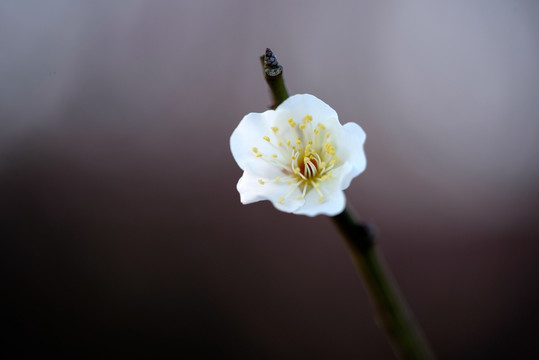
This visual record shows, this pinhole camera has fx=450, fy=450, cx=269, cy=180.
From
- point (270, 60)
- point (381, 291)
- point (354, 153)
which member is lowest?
point (381, 291)

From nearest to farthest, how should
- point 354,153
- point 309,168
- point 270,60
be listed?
point 270,60, point 354,153, point 309,168

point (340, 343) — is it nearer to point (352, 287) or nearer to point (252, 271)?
point (352, 287)

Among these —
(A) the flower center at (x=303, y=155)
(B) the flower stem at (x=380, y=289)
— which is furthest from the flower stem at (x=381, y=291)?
(A) the flower center at (x=303, y=155)

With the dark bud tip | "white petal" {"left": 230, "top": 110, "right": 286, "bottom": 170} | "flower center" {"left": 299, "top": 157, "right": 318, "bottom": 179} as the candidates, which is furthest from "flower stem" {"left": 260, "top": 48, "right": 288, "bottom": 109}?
"flower center" {"left": 299, "top": 157, "right": 318, "bottom": 179}

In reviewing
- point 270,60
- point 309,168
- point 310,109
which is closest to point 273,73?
point 270,60

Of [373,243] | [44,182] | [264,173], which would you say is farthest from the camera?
[44,182]

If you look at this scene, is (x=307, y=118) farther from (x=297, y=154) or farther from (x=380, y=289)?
(x=380, y=289)

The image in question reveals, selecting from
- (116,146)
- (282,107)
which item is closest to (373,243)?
(282,107)
